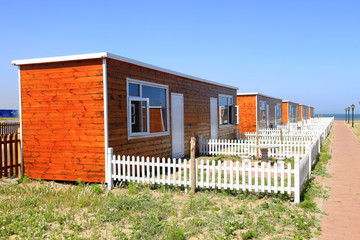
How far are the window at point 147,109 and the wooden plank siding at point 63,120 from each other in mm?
1244

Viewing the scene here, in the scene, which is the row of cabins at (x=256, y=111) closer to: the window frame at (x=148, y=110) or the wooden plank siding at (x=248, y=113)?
the wooden plank siding at (x=248, y=113)

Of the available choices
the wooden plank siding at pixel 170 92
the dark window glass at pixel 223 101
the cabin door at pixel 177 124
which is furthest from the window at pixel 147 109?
the dark window glass at pixel 223 101

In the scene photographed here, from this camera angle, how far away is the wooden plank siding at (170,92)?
8594mm

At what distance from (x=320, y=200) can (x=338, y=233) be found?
1979 mm

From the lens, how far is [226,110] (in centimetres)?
1836

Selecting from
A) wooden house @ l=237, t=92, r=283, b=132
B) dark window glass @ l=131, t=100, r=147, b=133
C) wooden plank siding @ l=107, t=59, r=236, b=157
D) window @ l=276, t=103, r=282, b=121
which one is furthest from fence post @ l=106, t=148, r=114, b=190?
window @ l=276, t=103, r=282, b=121

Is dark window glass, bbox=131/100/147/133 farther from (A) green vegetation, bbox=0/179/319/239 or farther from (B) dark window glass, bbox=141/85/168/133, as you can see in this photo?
(A) green vegetation, bbox=0/179/319/239

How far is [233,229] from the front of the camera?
5.01 meters

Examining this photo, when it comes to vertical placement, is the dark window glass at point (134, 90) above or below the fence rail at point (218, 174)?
above

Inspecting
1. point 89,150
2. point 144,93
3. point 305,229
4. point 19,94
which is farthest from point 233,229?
point 19,94

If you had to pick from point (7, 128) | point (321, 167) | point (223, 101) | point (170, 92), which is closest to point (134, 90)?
point (170, 92)

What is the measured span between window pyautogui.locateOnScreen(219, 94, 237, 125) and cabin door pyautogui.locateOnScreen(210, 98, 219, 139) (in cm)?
73

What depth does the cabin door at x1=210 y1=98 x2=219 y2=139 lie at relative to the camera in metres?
16.2

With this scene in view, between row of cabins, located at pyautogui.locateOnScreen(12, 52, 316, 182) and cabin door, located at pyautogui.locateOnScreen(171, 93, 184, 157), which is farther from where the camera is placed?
cabin door, located at pyautogui.locateOnScreen(171, 93, 184, 157)
